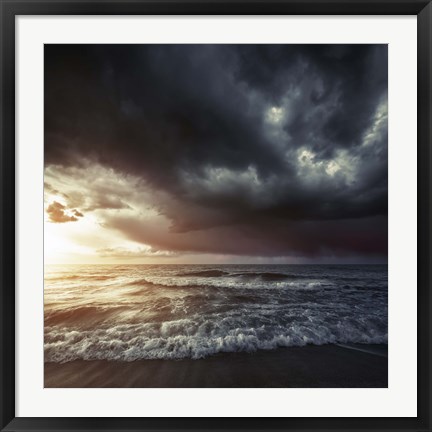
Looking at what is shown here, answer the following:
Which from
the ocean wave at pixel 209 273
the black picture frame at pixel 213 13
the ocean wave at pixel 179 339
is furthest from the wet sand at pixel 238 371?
the ocean wave at pixel 209 273

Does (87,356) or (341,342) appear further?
(341,342)

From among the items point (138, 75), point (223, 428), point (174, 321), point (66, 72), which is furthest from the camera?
point (174, 321)

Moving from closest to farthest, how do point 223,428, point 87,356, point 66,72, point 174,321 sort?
1. point 223,428
2. point 66,72
3. point 87,356
4. point 174,321

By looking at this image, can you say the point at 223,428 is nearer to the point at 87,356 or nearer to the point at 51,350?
the point at 87,356

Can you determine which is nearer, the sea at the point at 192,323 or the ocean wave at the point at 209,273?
the sea at the point at 192,323

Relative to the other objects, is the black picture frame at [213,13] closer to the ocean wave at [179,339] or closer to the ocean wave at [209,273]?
the ocean wave at [179,339]

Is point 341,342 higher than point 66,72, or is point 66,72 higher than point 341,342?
point 66,72

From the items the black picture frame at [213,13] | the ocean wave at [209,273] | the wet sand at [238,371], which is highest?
the black picture frame at [213,13]

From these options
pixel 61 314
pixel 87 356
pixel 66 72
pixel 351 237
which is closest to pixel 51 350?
pixel 87 356
